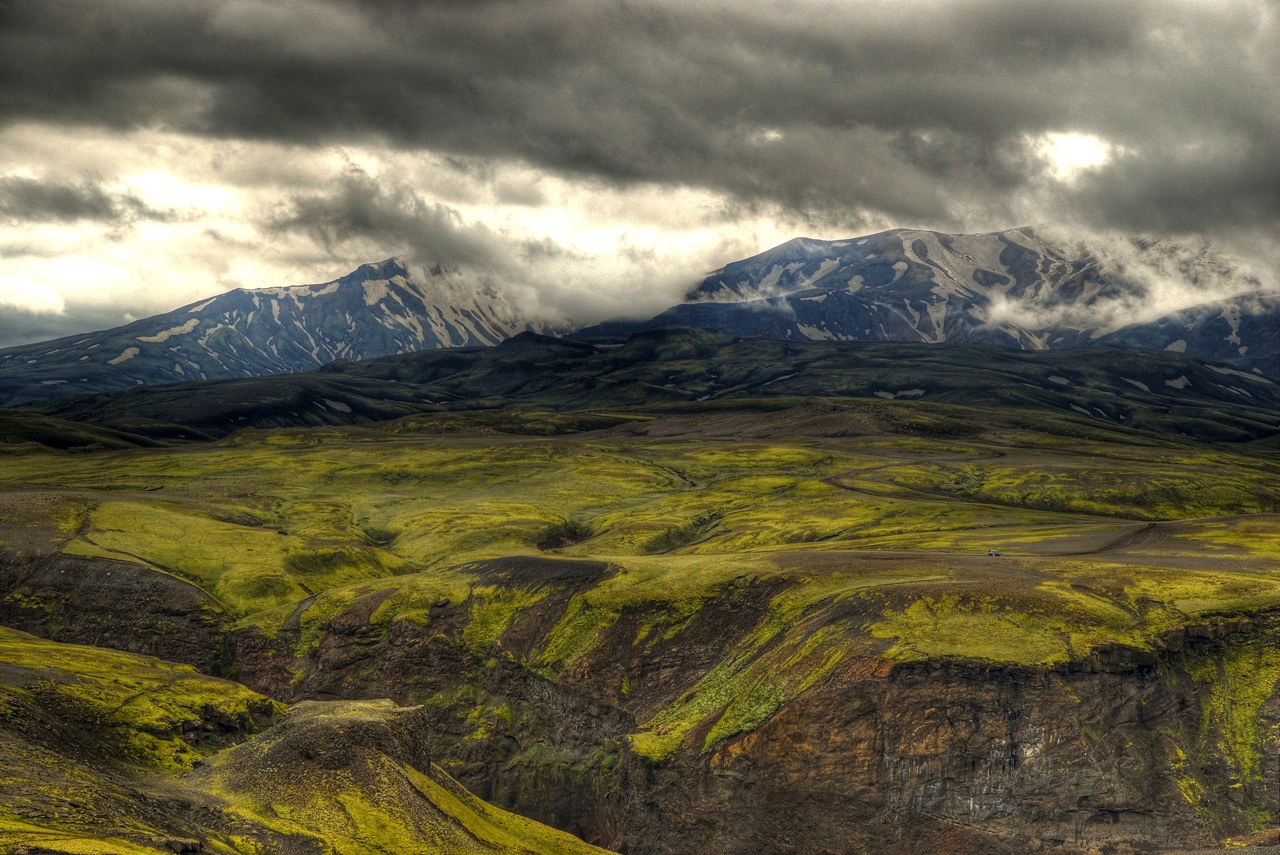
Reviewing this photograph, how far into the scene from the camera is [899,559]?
119938mm

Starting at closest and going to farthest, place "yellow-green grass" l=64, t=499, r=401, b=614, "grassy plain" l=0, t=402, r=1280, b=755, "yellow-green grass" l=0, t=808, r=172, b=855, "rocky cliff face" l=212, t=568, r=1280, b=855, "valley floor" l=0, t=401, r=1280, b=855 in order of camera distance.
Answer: "yellow-green grass" l=0, t=808, r=172, b=855 → "valley floor" l=0, t=401, r=1280, b=855 → "rocky cliff face" l=212, t=568, r=1280, b=855 → "grassy plain" l=0, t=402, r=1280, b=755 → "yellow-green grass" l=64, t=499, r=401, b=614

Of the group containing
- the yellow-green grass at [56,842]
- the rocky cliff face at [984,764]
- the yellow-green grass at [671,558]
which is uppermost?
the yellow-green grass at [56,842]

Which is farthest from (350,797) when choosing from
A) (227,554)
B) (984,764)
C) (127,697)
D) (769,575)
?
(227,554)

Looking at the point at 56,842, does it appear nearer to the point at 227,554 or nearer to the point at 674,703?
the point at 674,703

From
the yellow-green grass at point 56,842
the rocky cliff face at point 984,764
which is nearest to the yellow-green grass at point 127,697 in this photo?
the rocky cliff face at point 984,764

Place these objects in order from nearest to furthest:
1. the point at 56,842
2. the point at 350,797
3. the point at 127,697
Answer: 1. the point at 56,842
2. the point at 350,797
3. the point at 127,697

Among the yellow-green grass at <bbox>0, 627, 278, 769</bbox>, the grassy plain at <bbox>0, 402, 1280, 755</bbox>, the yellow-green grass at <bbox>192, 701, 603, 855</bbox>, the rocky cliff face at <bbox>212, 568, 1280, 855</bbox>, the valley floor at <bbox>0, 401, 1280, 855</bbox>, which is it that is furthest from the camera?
the grassy plain at <bbox>0, 402, 1280, 755</bbox>

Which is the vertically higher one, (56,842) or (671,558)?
(56,842)

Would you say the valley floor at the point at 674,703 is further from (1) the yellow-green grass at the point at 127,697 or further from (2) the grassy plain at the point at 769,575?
(2) the grassy plain at the point at 769,575

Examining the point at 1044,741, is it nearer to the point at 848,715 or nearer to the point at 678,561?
the point at 848,715

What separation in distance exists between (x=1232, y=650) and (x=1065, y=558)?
28306 millimetres

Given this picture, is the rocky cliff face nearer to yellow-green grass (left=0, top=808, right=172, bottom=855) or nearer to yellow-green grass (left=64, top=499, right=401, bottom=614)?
yellow-green grass (left=0, top=808, right=172, bottom=855)

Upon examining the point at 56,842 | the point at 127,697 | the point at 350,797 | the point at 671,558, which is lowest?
the point at 671,558

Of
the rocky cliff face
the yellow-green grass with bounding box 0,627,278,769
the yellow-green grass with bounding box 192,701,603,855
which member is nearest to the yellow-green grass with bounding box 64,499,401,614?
the yellow-green grass with bounding box 0,627,278,769
